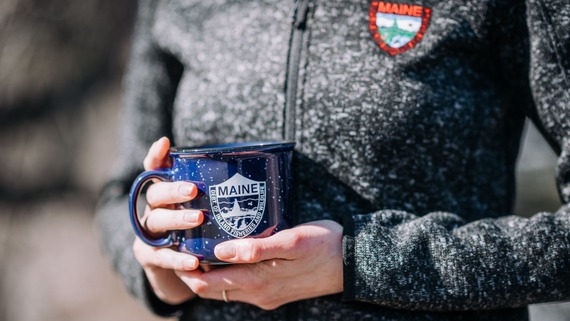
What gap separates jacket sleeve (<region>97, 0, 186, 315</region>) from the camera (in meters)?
1.15

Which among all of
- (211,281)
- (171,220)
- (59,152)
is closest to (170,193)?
(171,220)

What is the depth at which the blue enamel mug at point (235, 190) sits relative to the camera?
0.76m

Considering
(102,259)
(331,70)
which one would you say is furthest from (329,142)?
(102,259)

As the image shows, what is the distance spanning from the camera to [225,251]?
2.51ft

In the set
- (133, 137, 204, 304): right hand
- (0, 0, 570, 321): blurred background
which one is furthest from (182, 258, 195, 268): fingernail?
(0, 0, 570, 321): blurred background

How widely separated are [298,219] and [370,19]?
34 centimetres

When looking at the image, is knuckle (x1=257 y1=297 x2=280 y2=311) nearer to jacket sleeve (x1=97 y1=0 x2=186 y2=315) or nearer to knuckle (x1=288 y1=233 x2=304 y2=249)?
knuckle (x1=288 y1=233 x2=304 y2=249)

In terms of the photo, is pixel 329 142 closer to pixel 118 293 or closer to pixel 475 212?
pixel 475 212

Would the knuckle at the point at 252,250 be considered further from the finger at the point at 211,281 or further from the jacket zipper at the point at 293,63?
the jacket zipper at the point at 293,63

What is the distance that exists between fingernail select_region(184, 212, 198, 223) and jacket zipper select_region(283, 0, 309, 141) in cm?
22

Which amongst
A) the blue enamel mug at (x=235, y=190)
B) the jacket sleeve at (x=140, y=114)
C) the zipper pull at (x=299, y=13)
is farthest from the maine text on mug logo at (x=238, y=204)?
the jacket sleeve at (x=140, y=114)

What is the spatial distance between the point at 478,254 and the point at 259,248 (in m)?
0.32

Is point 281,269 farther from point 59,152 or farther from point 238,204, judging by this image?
point 59,152

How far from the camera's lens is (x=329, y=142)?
2.94 feet
